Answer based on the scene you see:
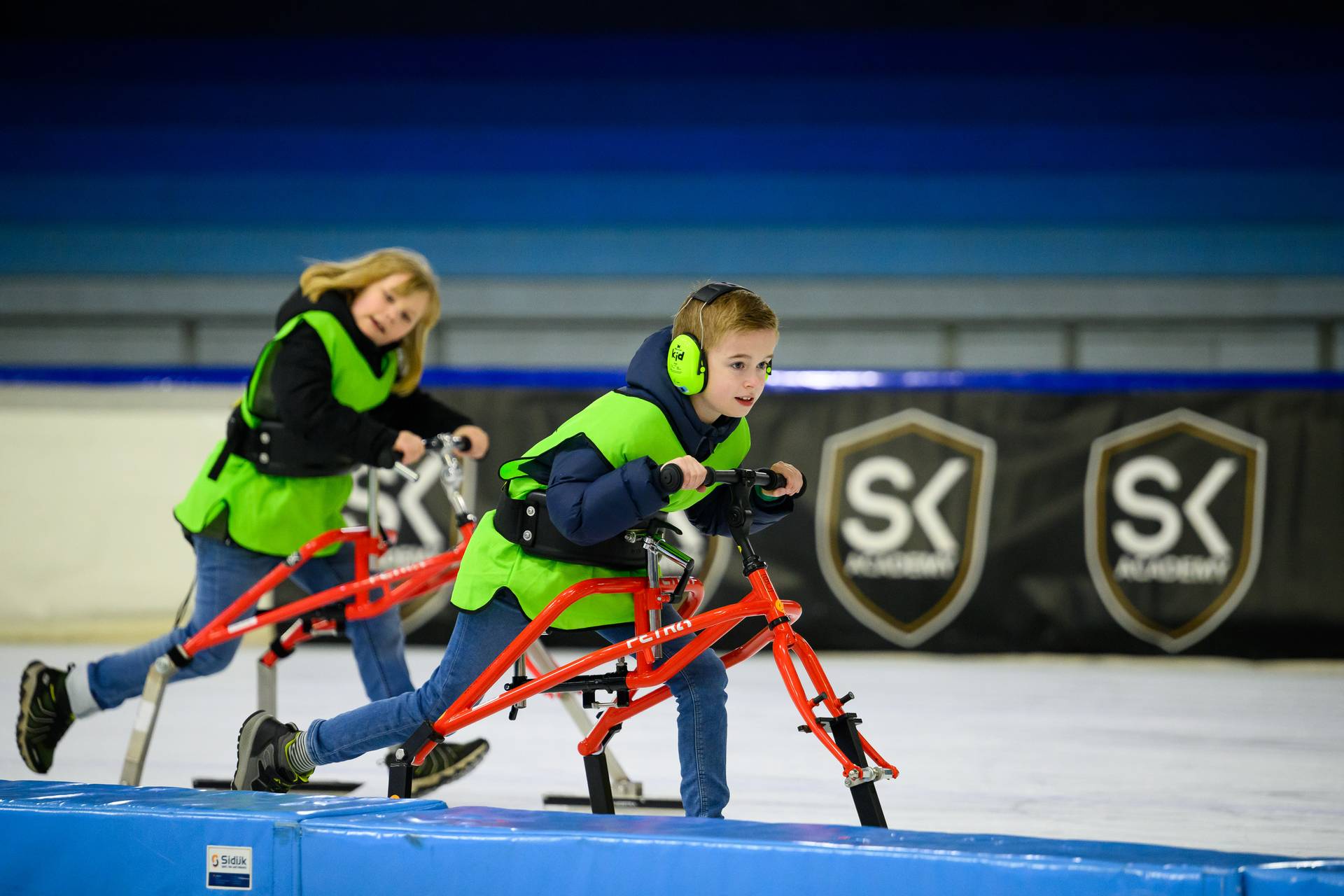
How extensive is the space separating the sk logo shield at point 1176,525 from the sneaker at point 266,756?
4.48 m

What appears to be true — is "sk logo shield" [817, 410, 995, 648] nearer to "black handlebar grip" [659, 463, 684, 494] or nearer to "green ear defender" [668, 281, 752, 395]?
"green ear defender" [668, 281, 752, 395]

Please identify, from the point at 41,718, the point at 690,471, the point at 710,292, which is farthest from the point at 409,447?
the point at 41,718

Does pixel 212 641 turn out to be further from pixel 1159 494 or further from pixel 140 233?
pixel 140 233

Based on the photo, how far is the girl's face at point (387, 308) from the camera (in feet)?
12.0

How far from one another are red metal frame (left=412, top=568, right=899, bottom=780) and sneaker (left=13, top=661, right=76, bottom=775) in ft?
4.49

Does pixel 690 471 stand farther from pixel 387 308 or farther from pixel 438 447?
pixel 387 308

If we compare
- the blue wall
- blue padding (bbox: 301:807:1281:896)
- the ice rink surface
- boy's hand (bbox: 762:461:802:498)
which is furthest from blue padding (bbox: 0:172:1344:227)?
blue padding (bbox: 301:807:1281:896)

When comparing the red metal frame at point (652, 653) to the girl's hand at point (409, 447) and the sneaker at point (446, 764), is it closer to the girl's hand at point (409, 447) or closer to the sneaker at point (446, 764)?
the sneaker at point (446, 764)

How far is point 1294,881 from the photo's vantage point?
196 cm

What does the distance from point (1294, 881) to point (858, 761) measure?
76 cm

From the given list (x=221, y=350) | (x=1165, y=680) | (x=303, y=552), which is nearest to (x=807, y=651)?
(x=303, y=552)

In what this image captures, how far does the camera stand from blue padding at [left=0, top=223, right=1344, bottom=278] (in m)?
10.3

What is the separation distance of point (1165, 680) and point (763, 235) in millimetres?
5518

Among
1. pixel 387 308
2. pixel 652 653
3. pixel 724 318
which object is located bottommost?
pixel 652 653
